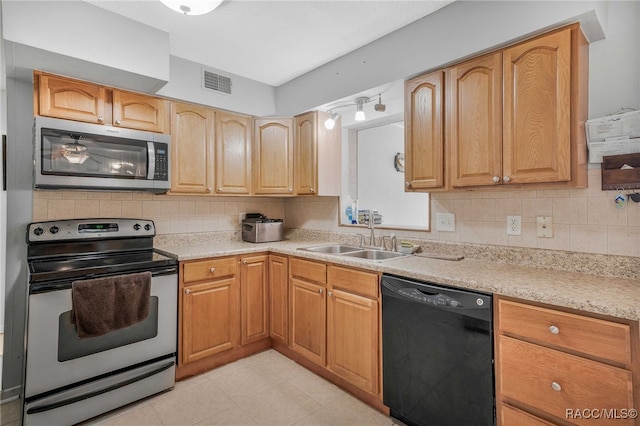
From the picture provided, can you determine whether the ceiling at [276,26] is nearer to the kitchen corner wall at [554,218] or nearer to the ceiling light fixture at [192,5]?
the ceiling light fixture at [192,5]

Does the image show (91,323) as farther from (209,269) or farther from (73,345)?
(209,269)

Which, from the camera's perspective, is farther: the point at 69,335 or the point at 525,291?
the point at 69,335

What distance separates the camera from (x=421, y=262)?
6.60 ft

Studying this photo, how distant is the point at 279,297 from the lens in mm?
2734

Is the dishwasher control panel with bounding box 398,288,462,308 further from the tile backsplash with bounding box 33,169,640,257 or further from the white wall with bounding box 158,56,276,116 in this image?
the white wall with bounding box 158,56,276,116

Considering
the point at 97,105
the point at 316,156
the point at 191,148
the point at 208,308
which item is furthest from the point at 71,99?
the point at 316,156

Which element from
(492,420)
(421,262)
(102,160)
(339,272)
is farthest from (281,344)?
(102,160)

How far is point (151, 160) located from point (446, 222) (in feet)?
7.26

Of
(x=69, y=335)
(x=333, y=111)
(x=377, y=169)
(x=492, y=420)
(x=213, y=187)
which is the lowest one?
(x=492, y=420)

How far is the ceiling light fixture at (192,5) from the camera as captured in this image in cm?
175

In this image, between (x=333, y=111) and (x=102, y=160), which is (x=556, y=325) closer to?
(x=333, y=111)

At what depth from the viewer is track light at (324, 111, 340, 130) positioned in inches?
111

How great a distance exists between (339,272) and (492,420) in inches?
43.9

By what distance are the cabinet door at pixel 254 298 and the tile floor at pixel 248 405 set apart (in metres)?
0.33
